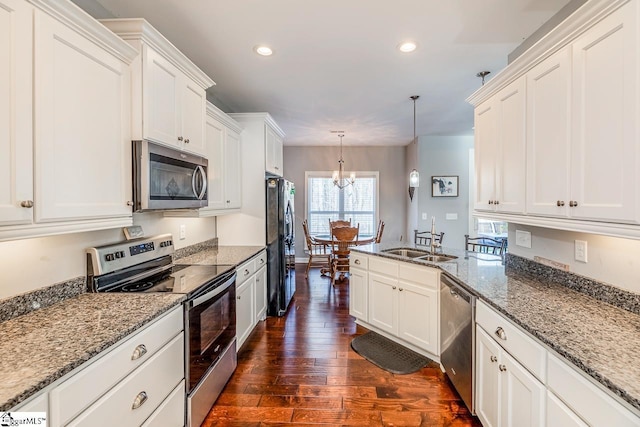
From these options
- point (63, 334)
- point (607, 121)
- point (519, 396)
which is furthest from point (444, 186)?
point (63, 334)

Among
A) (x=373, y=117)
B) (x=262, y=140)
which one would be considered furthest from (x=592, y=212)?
(x=373, y=117)

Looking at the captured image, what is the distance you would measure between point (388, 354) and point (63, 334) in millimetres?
2412

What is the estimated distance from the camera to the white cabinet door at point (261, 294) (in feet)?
10.6

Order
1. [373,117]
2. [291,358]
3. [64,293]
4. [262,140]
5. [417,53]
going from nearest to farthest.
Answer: [64,293] → [417,53] → [291,358] → [262,140] → [373,117]

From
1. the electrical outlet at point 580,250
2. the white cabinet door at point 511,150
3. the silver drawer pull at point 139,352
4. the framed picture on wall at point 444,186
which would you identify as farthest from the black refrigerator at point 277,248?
the framed picture on wall at point 444,186

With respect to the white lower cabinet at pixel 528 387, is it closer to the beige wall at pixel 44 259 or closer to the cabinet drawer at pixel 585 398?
the cabinet drawer at pixel 585 398

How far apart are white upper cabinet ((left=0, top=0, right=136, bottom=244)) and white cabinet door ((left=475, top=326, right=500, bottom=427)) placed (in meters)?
2.17

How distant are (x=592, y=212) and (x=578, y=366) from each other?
0.68 m

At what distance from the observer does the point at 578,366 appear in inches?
41.5

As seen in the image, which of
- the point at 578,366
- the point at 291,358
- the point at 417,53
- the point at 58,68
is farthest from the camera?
the point at 291,358

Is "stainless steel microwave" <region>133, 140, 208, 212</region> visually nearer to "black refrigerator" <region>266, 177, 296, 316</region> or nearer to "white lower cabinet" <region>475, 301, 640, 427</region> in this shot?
"black refrigerator" <region>266, 177, 296, 316</region>

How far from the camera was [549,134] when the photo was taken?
5.29ft

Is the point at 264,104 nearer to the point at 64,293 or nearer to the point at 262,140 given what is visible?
the point at 262,140

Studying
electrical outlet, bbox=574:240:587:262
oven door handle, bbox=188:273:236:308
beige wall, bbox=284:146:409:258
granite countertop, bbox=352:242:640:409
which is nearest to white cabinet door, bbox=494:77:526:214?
electrical outlet, bbox=574:240:587:262
